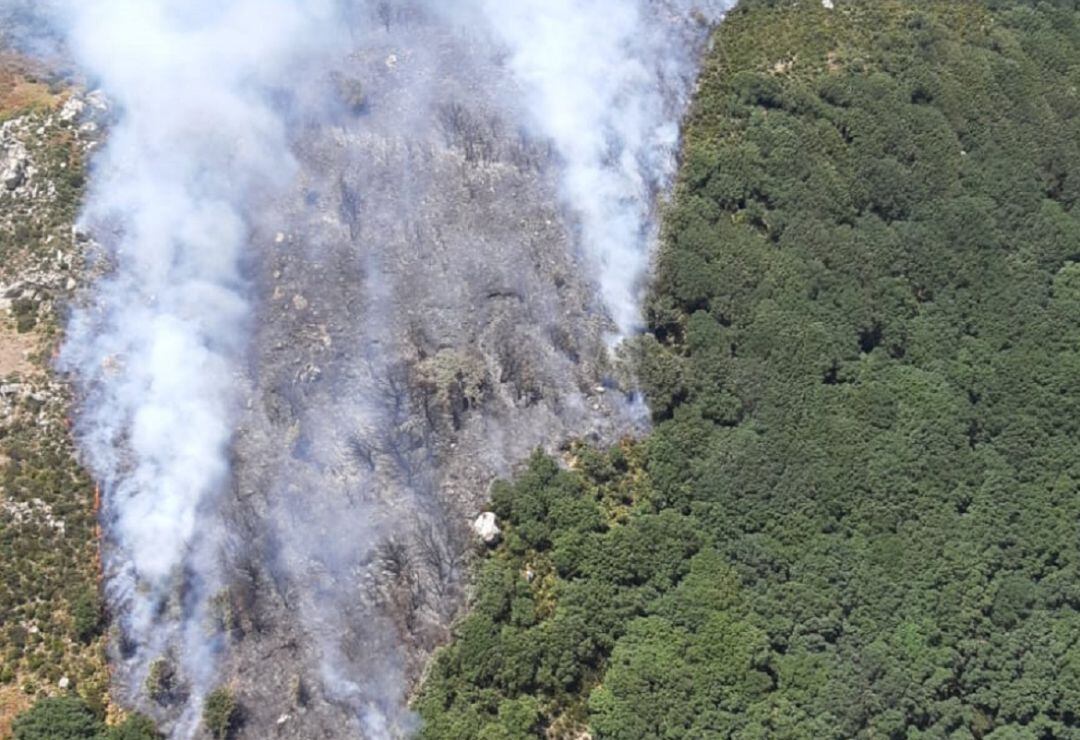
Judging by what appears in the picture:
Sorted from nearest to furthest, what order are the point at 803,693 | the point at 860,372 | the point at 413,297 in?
1. the point at 803,693
2. the point at 413,297
3. the point at 860,372

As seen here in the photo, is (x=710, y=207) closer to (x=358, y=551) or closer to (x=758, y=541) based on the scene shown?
(x=758, y=541)

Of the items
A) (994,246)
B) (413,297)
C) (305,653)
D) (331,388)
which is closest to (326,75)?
(413,297)

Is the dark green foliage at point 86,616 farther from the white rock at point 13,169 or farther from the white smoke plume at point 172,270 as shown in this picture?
the white rock at point 13,169

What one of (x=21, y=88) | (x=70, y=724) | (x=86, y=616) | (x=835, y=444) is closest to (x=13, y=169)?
(x=21, y=88)

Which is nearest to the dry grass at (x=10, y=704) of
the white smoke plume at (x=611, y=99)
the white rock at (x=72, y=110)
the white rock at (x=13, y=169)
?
the white rock at (x=13, y=169)

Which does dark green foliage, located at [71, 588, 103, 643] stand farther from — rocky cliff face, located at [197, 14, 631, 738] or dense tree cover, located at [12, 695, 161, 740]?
rocky cliff face, located at [197, 14, 631, 738]
